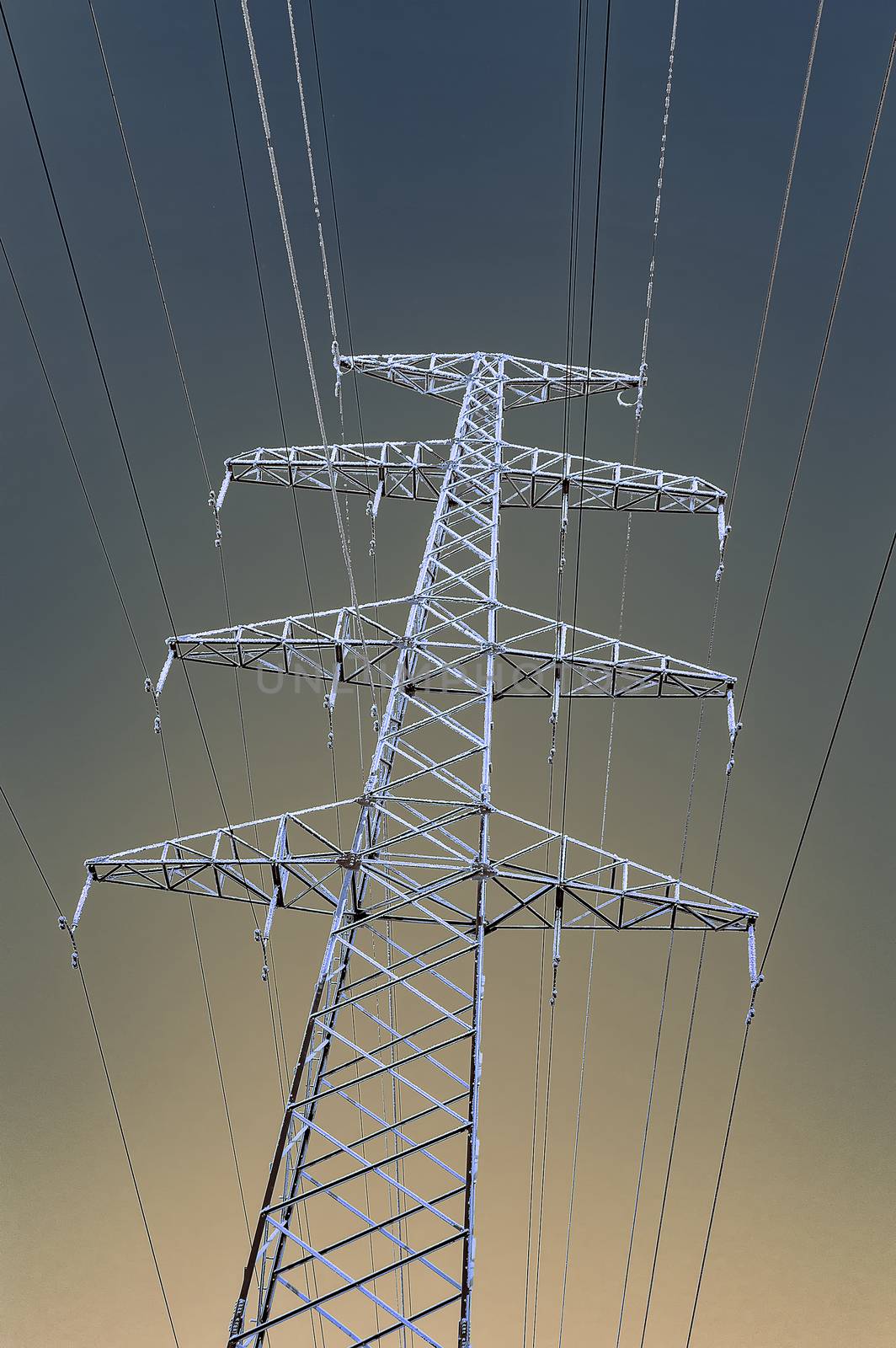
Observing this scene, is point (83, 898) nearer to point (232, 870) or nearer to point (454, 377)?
point (232, 870)

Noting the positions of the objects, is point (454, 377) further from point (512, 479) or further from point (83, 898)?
point (83, 898)

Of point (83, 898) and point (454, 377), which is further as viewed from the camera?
point (454, 377)

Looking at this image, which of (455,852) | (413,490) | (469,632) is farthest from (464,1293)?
(413,490)

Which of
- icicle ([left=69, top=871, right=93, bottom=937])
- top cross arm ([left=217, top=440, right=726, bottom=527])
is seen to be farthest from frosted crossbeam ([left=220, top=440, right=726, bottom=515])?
icicle ([left=69, top=871, right=93, bottom=937])

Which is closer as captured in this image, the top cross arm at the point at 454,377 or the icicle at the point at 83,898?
the icicle at the point at 83,898

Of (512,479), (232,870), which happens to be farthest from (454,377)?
(232,870)

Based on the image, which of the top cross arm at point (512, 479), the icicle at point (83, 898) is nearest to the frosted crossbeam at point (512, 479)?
the top cross arm at point (512, 479)

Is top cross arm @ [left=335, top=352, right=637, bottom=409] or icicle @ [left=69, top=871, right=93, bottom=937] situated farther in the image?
top cross arm @ [left=335, top=352, right=637, bottom=409]

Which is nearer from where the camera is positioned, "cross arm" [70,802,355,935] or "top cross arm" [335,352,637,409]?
"cross arm" [70,802,355,935]

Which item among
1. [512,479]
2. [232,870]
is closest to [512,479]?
[512,479]

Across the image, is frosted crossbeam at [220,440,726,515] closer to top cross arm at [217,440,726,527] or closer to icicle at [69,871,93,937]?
top cross arm at [217,440,726,527]

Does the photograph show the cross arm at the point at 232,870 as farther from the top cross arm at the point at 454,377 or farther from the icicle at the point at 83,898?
the top cross arm at the point at 454,377

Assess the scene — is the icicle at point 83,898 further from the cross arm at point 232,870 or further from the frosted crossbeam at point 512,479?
the frosted crossbeam at point 512,479

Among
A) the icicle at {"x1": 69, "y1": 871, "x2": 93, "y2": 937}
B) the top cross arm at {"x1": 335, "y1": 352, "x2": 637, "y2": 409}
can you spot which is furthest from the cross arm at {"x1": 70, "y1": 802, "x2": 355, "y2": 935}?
the top cross arm at {"x1": 335, "y1": 352, "x2": 637, "y2": 409}
